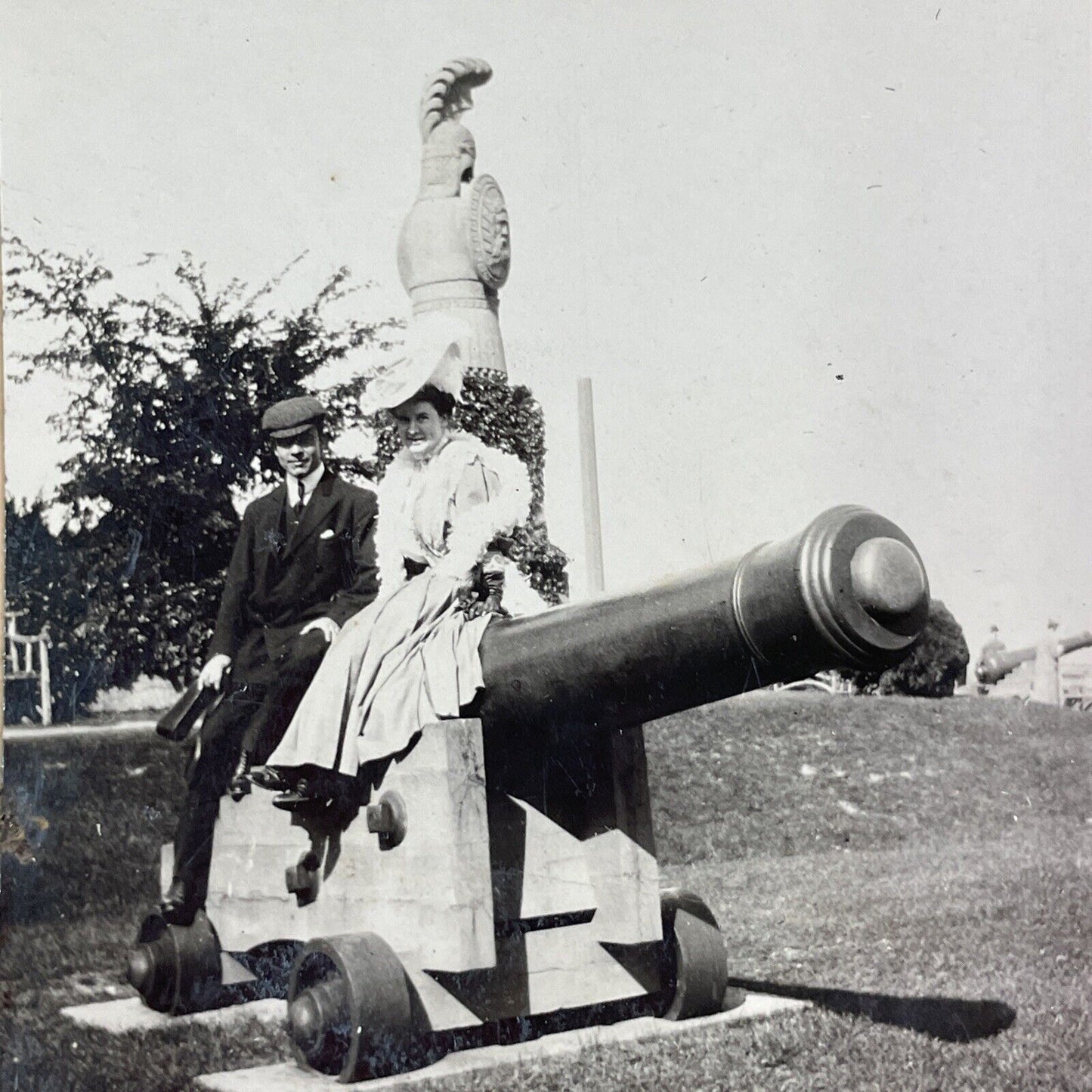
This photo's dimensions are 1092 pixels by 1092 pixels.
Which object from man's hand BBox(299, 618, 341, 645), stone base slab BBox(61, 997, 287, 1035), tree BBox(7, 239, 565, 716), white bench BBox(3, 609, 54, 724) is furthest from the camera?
tree BBox(7, 239, 565, 716)

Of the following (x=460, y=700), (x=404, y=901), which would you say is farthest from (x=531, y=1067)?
(x=460, y=700)

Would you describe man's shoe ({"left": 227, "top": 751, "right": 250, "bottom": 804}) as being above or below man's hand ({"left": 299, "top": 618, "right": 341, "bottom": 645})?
below

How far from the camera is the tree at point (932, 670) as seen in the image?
14.3 meters

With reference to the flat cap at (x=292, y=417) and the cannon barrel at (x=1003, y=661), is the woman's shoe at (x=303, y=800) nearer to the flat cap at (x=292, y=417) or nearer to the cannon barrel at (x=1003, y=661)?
the flat cap at (x=292, y=417)

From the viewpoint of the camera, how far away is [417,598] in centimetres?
511

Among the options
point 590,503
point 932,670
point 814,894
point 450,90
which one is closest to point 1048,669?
point 932,670

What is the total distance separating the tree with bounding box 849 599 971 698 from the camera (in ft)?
46.8

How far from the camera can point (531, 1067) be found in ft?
15.4

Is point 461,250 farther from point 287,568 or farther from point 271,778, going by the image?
point 271,778

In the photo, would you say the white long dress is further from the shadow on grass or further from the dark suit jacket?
the shadow on grass

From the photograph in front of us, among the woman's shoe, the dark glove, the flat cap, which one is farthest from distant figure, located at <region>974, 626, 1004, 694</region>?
the woman's shoe

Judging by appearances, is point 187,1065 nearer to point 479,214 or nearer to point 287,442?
point 287,442

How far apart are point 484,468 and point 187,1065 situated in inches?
88.3

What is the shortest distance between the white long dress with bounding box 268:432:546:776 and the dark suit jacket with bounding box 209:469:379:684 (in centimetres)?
57
